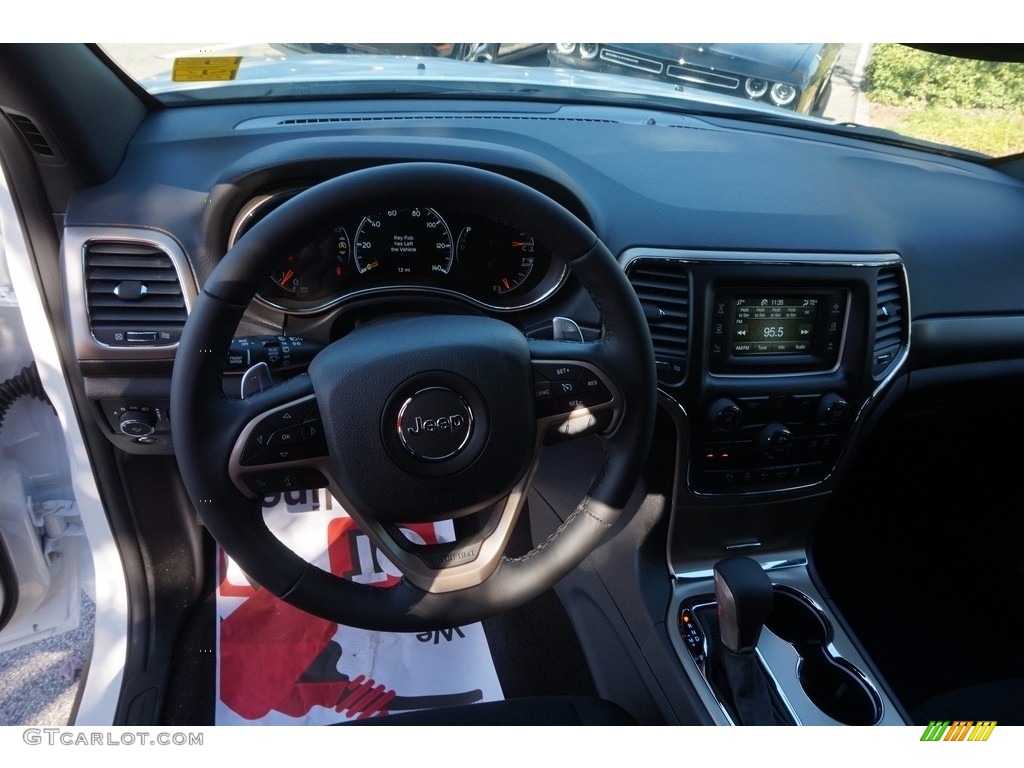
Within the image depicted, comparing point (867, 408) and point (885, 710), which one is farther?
point (867, 408)

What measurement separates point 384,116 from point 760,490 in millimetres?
1171

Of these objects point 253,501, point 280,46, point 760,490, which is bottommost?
point 760,490

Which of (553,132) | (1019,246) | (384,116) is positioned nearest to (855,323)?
(1019,246)

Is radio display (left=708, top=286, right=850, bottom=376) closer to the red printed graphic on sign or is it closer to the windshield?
the windshield

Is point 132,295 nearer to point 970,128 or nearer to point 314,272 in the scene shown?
point 314,272

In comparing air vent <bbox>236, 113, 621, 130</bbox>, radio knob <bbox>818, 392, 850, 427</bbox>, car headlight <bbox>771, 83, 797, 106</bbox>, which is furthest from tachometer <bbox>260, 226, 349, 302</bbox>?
car headlight <bbox>771, 83, 797, 106</bbox>

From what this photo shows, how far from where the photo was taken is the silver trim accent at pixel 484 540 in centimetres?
105

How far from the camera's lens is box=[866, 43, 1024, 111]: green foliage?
1.40 metres

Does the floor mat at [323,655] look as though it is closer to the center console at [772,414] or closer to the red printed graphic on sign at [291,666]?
the red printed graphic on sign at [291,666]

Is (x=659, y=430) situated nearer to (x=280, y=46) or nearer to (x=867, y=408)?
(x=867, y=408)

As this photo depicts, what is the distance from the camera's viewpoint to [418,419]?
3.55ft

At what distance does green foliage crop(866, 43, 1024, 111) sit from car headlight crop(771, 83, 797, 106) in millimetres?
168

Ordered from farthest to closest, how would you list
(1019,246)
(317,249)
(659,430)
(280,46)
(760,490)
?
(1019,246)
(760,490)
(659,430)
(280,46)
(317,249)

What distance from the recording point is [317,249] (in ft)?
4.27
